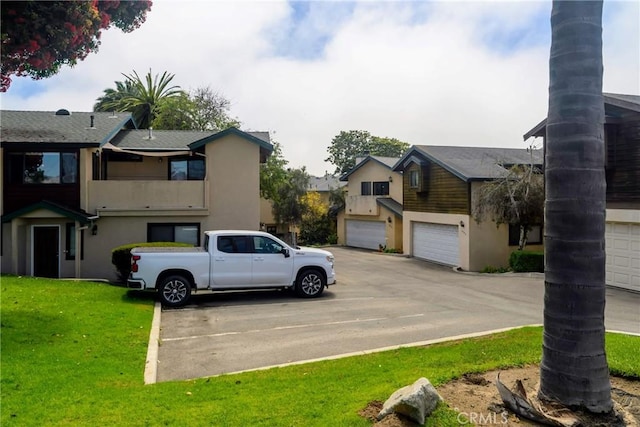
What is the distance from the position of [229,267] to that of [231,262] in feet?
0.48

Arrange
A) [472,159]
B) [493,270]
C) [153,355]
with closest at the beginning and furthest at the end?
[153,355]
[493,270]
[472,159]

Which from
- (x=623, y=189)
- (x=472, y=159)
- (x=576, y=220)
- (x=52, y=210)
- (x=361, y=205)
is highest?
(x=472, y=159)

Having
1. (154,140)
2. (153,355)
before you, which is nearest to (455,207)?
(154,140)

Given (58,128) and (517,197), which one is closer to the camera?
(58,128)

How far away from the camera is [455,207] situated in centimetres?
2350

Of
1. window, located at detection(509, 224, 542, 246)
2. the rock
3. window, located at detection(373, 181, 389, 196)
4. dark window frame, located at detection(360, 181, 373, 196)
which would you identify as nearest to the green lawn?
the rock

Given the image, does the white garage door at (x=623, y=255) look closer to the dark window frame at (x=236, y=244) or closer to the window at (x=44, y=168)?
the dark window frame at (x=236, y=244)

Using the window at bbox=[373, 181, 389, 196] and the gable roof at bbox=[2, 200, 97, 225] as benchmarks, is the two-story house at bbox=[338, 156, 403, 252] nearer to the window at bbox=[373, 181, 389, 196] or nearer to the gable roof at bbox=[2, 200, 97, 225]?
the window at bbox=[373, 181, 389, 196]

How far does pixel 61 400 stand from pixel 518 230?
21732 millimetres

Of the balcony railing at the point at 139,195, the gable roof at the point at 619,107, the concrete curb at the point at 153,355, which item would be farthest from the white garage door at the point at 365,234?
the concrete curb at the point at 153,355

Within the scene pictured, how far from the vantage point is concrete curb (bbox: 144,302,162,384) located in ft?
22.7

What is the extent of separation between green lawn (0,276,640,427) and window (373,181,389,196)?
1057 inches

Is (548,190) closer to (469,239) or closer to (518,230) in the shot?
(469,239)

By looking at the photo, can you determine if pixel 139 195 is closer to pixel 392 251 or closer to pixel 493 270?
pixel 493 270
